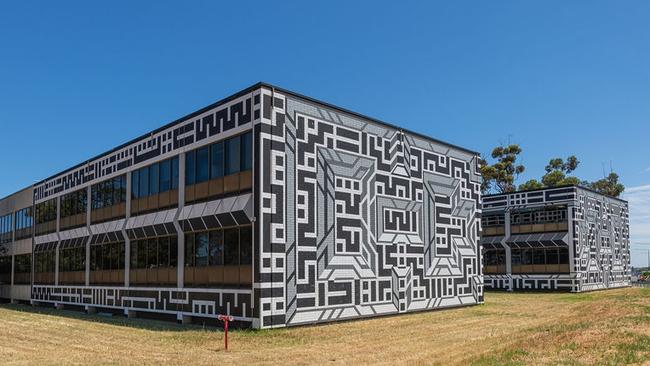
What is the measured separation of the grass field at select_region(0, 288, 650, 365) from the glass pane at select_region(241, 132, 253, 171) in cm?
620

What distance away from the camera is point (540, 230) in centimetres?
5072

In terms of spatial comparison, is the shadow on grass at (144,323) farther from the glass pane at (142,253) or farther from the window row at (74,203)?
the window row at (74,203)

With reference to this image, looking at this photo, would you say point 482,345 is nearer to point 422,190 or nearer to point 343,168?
point 343,168

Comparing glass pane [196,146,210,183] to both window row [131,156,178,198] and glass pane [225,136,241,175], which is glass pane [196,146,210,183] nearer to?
glass pane [225,136,241,175]

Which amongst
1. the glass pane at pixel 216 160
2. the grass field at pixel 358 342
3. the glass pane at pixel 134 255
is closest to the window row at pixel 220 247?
the glass pane at pixel 216 160

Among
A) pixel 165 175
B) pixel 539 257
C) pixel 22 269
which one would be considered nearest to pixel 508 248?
pixel 539 257

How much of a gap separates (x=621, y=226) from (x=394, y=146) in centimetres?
4016

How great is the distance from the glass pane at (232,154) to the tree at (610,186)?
7253 cm

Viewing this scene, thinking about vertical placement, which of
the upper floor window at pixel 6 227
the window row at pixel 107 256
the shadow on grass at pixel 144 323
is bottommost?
the shadow on grass at pixel 144 323

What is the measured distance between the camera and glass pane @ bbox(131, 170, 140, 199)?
99.7 feet

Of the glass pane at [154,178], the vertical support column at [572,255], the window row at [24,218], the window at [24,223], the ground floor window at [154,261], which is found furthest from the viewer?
the vertical support column at [572,255]

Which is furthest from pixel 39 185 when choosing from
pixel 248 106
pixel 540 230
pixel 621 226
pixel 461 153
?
pixel 621 226

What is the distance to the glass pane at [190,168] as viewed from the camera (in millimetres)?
26062

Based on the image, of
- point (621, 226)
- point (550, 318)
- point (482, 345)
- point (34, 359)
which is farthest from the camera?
point (621, 226)
